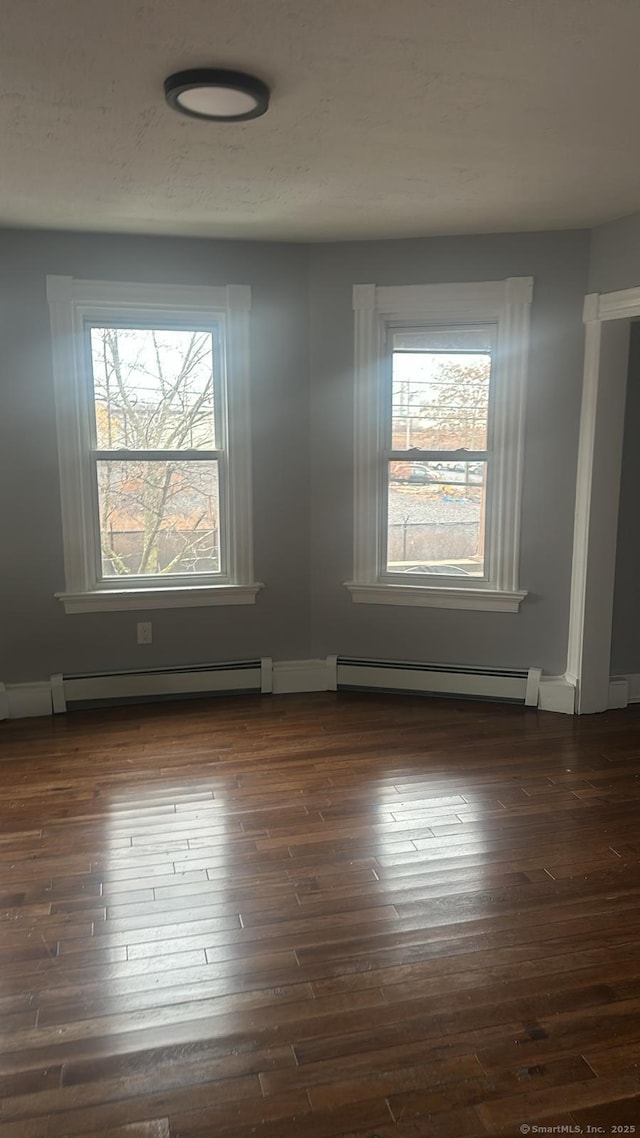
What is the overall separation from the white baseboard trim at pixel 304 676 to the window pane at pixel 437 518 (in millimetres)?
703

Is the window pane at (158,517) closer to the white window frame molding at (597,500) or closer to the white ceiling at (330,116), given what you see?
the white ceiling at (330,116)

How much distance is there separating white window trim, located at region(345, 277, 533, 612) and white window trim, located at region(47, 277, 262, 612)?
618 mm

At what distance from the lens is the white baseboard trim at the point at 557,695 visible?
14.1 feet

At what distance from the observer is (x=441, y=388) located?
14.2ft

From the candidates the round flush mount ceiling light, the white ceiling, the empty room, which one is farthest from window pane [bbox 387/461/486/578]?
the round flush mount ceiling light

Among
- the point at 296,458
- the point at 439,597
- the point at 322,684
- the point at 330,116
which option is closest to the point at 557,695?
the point at 439,597

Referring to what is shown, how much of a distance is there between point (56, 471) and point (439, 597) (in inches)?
84.8

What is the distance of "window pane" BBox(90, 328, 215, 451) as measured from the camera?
4.21m

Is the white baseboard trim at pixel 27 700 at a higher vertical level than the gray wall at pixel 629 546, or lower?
lower

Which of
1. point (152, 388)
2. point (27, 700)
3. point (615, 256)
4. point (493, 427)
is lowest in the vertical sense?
point (27, 700)

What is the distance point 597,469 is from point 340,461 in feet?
4.44

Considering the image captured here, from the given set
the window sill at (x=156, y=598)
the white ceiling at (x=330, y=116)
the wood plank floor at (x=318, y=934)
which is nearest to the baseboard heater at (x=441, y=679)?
the wood plank floor at (x=318, y=934)

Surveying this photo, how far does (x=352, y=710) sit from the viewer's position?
14.2ft

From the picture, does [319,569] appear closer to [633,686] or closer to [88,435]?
[88,435]
